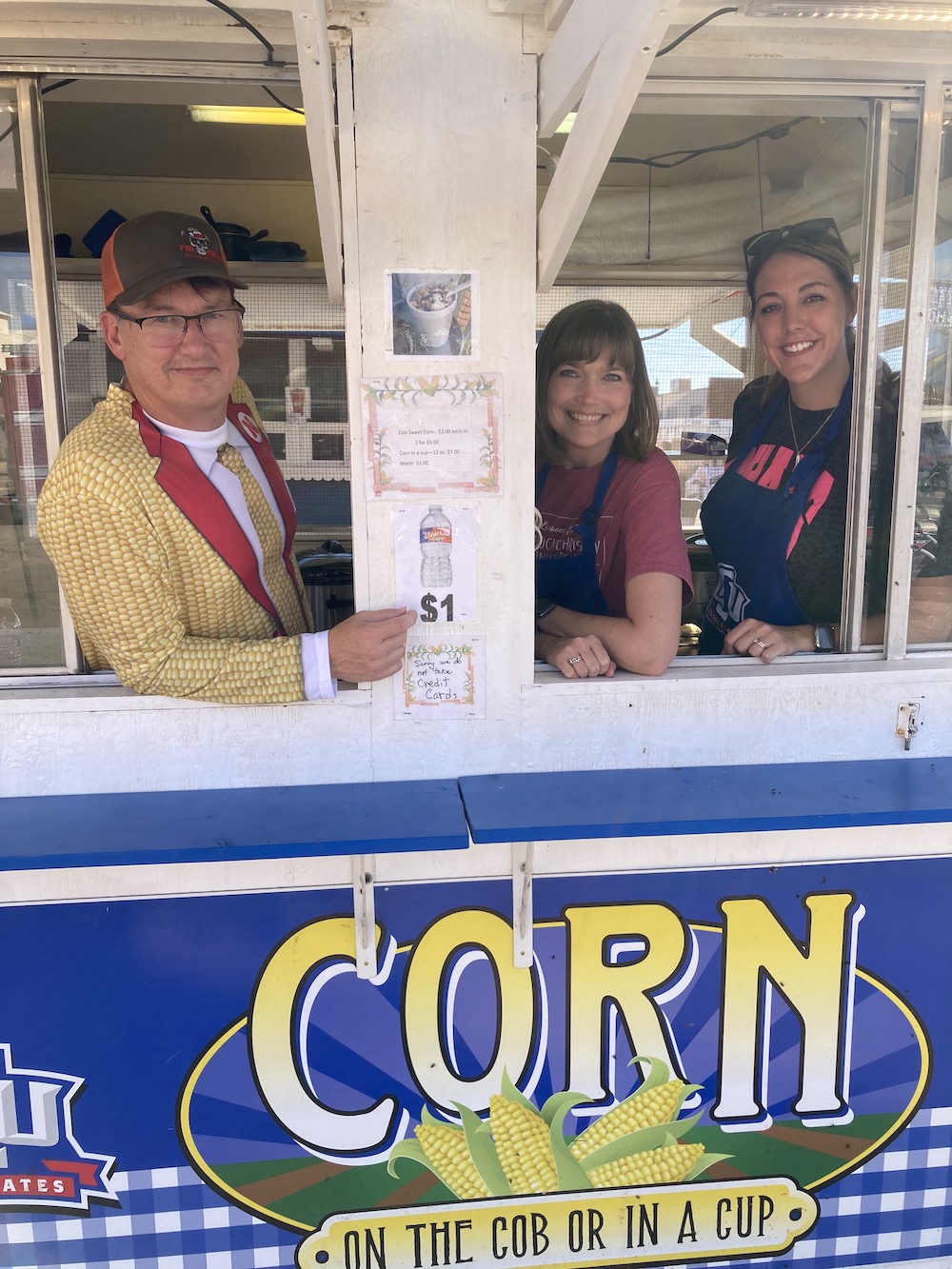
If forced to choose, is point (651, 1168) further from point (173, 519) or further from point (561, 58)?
point (561, 58)

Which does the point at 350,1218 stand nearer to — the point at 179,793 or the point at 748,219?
the point at 179,793

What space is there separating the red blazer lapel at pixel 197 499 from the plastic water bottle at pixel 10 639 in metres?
0.54

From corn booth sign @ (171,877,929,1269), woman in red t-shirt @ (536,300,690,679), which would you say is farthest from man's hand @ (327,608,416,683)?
corn booth sign @ (171,877,929,1269)

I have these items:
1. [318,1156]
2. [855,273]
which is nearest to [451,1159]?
[318,1156]

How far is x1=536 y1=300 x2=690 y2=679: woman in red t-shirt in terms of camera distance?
1933mm

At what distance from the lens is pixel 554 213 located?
1.71 metres

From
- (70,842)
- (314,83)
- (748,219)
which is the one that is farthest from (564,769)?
(748,219)

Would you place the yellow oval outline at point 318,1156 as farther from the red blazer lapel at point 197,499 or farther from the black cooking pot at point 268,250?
the black cooking pot at point 268,250

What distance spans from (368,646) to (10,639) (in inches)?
34.0

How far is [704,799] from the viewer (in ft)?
5.72

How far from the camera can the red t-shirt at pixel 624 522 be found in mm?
1971

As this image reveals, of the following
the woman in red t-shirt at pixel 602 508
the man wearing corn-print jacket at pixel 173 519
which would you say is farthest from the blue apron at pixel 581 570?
the man wearing corn-print jacket at pixel 173 519

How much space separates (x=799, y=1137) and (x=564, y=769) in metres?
1.00

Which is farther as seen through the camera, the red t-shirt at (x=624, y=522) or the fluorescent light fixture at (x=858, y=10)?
the red t-shirt at (x=624, y=522)
